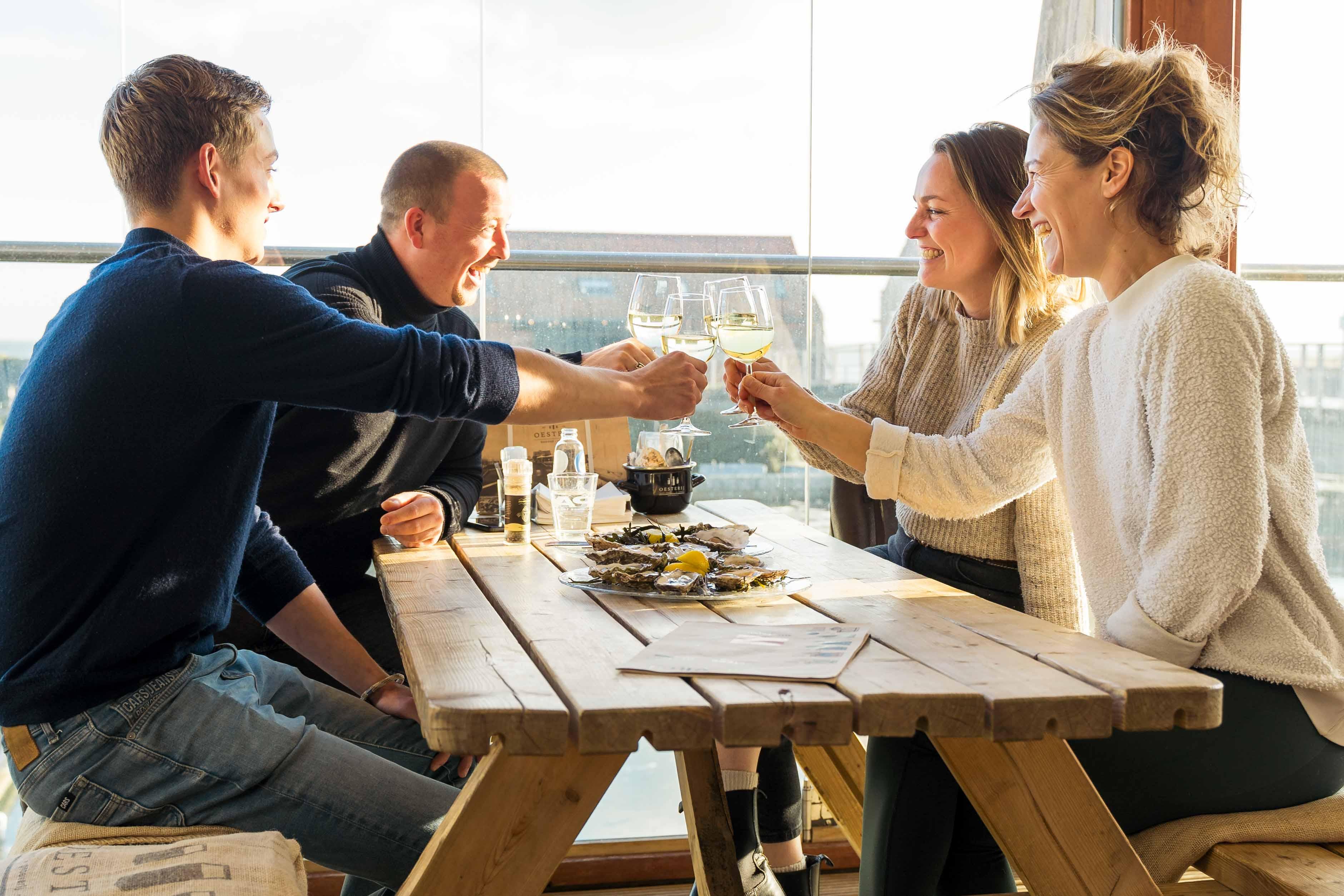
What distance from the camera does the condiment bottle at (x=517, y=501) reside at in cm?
196

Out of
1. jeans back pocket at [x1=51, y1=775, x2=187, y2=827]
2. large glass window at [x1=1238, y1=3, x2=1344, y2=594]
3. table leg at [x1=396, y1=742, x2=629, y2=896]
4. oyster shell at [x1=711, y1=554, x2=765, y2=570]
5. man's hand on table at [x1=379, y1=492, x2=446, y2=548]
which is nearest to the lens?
table leg at [x1=396, y1=742, x2=629, y2=896]

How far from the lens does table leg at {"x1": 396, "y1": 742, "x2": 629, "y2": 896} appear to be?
1099 mm

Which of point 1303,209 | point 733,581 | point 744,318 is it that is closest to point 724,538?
point 733,581

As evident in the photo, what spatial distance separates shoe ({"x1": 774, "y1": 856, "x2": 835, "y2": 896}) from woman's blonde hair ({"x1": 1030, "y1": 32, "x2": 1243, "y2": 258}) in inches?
47.4

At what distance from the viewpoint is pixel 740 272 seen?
2.96 meters

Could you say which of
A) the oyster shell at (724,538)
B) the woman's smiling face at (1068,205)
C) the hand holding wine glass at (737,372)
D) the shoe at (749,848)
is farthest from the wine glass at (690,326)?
the shoe at (749,848)

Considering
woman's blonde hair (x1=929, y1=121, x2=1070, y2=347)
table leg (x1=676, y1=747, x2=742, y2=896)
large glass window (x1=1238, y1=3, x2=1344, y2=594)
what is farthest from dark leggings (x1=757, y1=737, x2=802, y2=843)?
large glass window (x1=1238, y1=3, x2=1344, y2=594)

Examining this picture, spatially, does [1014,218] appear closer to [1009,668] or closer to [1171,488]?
[1171,488]

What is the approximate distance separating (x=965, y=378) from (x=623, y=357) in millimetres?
682

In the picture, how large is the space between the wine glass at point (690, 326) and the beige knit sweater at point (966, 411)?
414mm

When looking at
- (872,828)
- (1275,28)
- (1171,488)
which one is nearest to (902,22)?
(1275,28)

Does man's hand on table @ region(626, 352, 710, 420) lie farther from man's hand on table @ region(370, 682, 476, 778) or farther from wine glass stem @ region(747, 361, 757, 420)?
man's hand on table @ region(370, 682, 476, 778)

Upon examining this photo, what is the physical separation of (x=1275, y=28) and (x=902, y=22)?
3.08ft

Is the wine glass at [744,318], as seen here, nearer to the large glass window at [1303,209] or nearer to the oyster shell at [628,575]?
the oyster shell at [628,575]
